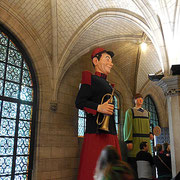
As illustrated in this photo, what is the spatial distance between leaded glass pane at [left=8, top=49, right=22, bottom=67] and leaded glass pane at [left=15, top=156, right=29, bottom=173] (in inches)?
111

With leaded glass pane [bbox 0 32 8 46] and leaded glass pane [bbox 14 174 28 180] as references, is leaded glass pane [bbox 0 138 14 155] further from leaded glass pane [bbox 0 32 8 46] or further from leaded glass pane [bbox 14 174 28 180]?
leaded glass pane [bbox 0 32 8 46]

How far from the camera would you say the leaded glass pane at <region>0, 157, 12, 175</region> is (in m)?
6.18

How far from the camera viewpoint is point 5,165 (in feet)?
20.5

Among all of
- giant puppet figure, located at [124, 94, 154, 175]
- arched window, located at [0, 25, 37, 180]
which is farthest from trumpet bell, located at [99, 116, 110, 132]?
arched window, located at [0, 25, 37, 180]

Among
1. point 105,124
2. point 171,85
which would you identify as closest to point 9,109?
point 105,124

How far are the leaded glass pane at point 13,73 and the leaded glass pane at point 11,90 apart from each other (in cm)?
17

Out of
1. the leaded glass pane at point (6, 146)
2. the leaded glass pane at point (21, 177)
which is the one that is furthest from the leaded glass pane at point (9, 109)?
the leaded glass pane at point (21, 177)

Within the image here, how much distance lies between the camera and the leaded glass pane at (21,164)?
6.57 m

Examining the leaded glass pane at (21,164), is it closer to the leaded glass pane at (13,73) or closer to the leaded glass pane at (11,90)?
Result: the leaded glass pane at (11,90)

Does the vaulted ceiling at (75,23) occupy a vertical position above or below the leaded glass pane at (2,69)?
above

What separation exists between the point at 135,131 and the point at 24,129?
11.6ft

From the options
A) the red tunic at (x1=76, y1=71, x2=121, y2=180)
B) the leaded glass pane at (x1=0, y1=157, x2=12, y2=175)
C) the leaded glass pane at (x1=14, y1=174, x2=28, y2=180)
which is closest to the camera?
the red tunic at (x1=76, y1=71, x2=121, y2=180)

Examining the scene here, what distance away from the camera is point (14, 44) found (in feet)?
23.6

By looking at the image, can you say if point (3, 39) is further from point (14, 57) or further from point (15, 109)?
point (15, 109)
